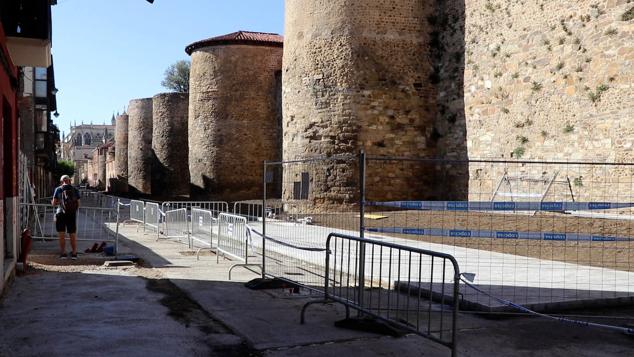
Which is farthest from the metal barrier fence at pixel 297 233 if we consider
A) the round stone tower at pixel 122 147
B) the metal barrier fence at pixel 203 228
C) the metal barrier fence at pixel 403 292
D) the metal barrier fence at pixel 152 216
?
the round stone tower at pixel 122 147

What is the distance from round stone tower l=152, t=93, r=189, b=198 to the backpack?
1077 inches

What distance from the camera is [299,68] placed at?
19422 mm

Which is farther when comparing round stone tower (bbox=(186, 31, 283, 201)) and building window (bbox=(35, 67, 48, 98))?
round stone tower (bbox=(186, 31, 283, 201))

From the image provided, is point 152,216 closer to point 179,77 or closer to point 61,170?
point 179,77

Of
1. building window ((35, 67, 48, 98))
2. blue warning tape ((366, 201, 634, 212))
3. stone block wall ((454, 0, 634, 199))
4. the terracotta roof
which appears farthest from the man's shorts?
the terracotta roof

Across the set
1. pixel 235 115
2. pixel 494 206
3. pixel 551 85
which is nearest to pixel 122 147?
pixel 235 115

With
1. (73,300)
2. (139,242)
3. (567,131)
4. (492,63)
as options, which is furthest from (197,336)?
(492,63)

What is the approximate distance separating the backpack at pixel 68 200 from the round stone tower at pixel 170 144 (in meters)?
27.4

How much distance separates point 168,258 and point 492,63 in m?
10.4

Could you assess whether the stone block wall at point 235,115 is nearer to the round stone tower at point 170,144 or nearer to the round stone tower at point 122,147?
the round stone tower at point 170,144

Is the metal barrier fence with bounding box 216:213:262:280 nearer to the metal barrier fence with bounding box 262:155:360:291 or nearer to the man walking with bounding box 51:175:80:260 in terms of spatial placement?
the metal barrier fence with bounding box 262:155:360:291

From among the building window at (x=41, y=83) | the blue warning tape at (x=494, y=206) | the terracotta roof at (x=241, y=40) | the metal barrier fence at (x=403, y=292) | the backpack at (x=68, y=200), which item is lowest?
the metal barrier fence at (x=403, y=292)

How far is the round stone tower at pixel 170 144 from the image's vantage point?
38000 millimetres

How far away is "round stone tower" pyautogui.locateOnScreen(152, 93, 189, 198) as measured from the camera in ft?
125
